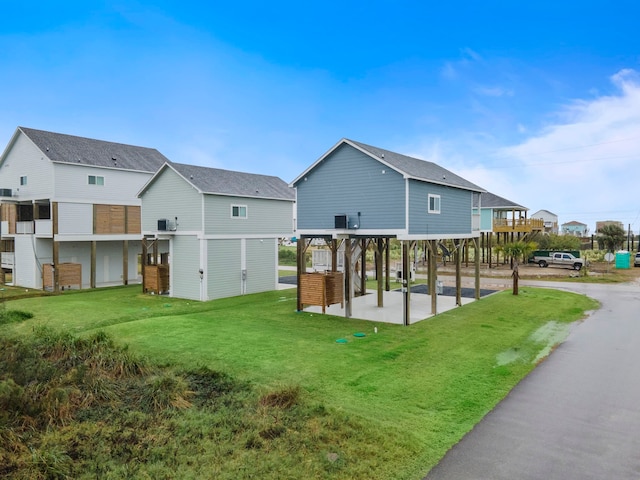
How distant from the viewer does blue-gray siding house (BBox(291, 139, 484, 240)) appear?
57.2ft

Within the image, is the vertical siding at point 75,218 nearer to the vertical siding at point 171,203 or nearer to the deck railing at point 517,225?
the vertical siding at point 171,203

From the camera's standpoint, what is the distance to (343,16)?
88.8ft

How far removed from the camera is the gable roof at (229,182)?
24578mm

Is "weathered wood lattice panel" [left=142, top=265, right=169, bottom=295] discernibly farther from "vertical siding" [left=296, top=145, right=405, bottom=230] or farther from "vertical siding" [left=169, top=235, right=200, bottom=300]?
"vertical siding" [left=296, top=145, right=405, bottom=230]

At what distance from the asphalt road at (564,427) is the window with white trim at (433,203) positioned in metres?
7.79

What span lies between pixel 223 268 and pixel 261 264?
312 cm

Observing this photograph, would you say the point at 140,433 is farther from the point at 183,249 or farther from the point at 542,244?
the point at 542,244

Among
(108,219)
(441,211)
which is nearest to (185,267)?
(108,219)

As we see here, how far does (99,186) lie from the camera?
29016 millimetres

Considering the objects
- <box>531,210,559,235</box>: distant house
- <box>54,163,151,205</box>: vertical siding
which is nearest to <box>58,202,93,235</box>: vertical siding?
<box>54,163,151,205</box>: vertical siding

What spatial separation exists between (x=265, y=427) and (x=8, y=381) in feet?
16.6

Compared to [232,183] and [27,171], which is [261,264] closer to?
[232,183]

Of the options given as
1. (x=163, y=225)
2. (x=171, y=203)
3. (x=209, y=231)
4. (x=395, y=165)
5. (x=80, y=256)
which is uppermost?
(x=395, y=165)

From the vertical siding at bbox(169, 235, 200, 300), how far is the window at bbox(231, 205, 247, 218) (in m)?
2.82
